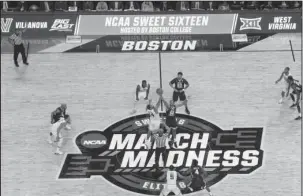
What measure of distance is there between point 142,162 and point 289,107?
6.27m

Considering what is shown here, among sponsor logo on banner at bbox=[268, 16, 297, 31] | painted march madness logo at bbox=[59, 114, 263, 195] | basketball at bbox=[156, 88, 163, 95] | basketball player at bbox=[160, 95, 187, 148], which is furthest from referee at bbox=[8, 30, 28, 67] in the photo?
sponsor logo on banner at bbox=[268, 16, 297, 31]

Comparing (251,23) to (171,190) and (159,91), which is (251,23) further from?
(171,190)

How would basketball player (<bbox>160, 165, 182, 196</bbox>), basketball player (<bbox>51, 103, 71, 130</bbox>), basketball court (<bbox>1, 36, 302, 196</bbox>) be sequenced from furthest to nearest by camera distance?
basketball player (<bbox>51, 103, 71, 130</bbox>), basketball court (<bbox>1, 36, 302, 196</bbox>), basketball player (<bbox>160, 165, 182, 196</bbox>)

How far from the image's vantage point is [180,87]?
91.9ft

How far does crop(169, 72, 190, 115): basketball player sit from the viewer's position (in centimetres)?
2795

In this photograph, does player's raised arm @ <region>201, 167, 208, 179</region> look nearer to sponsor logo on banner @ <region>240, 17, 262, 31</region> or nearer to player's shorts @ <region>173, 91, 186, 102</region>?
player's shorts @ <region>173, 91, 186, 102</region>

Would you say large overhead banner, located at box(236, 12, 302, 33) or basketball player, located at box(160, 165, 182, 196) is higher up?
large overhead banner, located at box(236, 12, 302, 33)

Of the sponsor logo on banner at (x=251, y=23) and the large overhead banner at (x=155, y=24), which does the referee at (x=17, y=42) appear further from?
the sponsor logo on banner at (x=251, y=23)

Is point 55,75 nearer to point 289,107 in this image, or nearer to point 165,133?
point 165,133

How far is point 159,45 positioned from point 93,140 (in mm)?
6541

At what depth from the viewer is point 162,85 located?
29766mm

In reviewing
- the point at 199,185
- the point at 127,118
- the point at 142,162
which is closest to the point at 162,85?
the point at 127,118

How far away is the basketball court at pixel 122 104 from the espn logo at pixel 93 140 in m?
0.38

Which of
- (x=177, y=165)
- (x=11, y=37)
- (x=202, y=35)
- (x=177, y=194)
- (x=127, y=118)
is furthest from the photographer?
(x=202, y=35)
